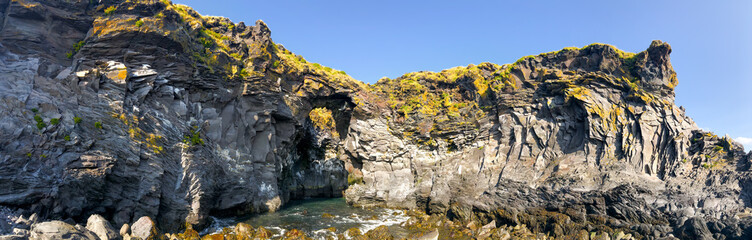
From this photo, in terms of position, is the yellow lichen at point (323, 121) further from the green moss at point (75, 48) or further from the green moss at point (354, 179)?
the green moss at point (75, 48)

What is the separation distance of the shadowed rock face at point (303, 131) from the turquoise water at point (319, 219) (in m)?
2.04

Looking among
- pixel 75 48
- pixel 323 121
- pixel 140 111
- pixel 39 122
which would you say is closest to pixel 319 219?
pixel 140 111

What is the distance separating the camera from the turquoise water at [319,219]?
2777 centimetres

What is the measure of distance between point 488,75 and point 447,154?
37.5 ft

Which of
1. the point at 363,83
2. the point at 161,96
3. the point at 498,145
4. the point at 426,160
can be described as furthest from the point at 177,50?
the point at 498,145

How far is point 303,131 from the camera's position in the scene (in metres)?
43.4

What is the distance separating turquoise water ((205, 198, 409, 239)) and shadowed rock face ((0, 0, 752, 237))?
204 centimetres

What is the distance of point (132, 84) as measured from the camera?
25141mm

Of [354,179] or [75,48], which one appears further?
[354,179]

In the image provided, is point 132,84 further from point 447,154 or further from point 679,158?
point 679,158

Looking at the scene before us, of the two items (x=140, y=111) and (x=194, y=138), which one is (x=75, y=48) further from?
(x=194, y=138)

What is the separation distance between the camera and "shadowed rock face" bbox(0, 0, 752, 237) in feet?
67.8

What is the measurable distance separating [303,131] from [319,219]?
14.2 meters

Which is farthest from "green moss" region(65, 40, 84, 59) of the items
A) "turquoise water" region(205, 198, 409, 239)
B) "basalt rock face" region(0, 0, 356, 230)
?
"turquoise water" region(205, 198, 409, 239)
